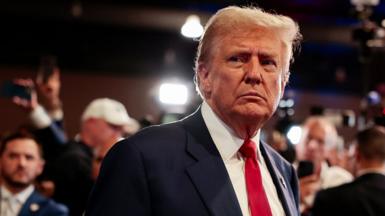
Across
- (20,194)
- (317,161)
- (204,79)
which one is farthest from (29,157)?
(204,79)

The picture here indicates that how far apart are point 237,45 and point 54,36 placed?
7330 mm

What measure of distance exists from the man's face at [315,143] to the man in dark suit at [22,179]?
56.2 inches

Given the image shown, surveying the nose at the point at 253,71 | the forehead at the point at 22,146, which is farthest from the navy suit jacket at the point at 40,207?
the nose at the point at 253,71

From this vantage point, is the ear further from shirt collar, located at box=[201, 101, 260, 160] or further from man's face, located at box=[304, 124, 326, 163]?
man's face, located at box=[304, 124, 326, 163]

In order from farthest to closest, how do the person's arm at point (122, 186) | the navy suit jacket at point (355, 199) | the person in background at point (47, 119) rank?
the person in background at point (47, 119), the navy suit jacket at point (355, 199), the person's arm at point (122, 186)

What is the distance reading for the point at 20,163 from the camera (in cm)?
340

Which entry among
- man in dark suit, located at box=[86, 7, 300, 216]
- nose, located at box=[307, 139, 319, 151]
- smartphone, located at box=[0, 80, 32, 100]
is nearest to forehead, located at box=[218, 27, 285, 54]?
man in dark suit, located at box=[86, 7, 300, 216]

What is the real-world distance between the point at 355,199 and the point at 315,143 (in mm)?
842

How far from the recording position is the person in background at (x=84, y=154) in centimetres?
356

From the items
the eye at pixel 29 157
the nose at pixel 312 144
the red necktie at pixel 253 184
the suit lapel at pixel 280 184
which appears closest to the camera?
the red necktie at pixel 253 184

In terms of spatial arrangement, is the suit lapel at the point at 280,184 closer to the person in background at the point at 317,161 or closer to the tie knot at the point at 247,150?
the tie knot at the point at 247,150

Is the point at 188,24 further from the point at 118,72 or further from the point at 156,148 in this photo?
the point at 156,148

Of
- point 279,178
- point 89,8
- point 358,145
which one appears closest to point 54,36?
point 89,8

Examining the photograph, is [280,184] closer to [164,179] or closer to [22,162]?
[164,179]
